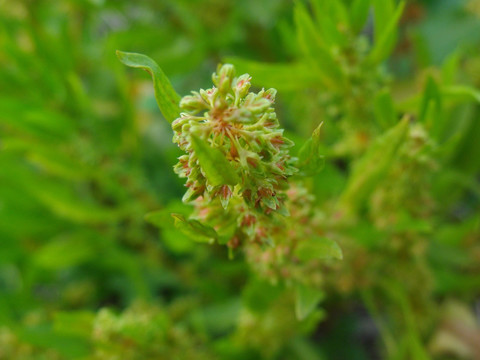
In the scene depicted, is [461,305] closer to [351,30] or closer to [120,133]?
[351,30]

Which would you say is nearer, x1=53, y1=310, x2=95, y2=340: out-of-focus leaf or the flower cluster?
the flower cluster

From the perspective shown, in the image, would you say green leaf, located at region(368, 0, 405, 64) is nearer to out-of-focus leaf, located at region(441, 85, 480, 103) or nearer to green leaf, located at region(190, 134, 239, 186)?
out-of-focus leaf, located at region(441, 85, 480, 103)

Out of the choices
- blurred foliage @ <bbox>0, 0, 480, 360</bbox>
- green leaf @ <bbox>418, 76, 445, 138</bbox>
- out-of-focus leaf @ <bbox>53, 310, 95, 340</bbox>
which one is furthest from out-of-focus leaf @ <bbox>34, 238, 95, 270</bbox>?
green leaf @ <bbox>418, 76, 445, 138</bbox>

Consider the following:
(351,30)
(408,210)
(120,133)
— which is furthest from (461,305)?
(120,133)

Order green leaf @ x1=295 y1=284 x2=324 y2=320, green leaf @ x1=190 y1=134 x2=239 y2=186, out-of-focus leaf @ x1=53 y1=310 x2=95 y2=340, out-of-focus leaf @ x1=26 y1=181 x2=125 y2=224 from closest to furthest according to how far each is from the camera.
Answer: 1. green leaf @ x1=190 y1=134 x2=239 y2=186
2. green leaf @ x1=295 y1=284 x2=324 y2=320
3. out-of-focus leaf @ x1=53 y1=310 x2=95 y2=340
4. out-of-focus leaf @ x1=26 y1=181 x2=125 y2=224

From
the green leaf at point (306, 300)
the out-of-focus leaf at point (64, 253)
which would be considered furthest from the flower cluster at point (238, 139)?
the out-of-focus leaf at point (64, 253)

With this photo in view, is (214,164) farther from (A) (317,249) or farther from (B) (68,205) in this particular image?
(B) (68,205)

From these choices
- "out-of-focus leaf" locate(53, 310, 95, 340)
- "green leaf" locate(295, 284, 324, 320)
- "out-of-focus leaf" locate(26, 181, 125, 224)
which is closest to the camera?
"green leaf" locate(295, 284, 324, 320)

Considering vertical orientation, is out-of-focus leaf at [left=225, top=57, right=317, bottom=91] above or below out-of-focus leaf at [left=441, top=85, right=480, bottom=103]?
above

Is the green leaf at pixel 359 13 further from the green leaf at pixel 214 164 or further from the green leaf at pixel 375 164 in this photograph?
the green leaf at pixel 214 164
